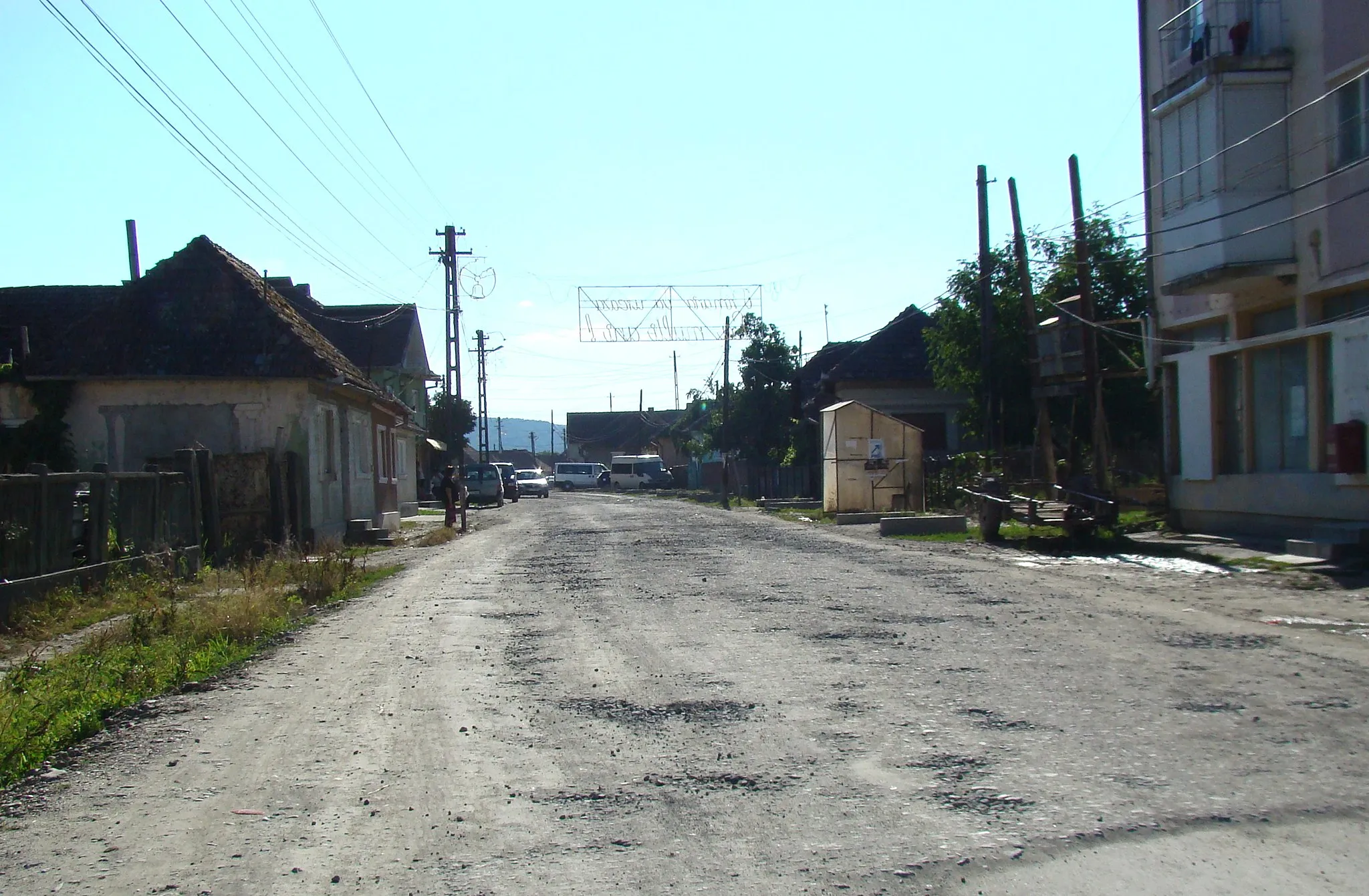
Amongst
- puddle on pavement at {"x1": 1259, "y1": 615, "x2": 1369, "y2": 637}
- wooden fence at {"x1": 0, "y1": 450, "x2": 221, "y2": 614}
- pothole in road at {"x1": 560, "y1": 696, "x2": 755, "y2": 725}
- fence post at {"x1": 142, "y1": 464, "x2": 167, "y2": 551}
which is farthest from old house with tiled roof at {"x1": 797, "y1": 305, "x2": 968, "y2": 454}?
pothole in road at {"x1": 560, "y1": 696, "x2": 755, "y2": 725}

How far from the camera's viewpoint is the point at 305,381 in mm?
21406

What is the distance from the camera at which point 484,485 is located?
50.9 metres

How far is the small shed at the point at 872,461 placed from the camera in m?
30.0

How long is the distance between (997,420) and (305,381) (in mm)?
17650

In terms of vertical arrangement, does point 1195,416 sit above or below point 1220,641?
above

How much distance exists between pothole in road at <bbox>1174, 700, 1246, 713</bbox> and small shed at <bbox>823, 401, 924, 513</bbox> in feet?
75.6

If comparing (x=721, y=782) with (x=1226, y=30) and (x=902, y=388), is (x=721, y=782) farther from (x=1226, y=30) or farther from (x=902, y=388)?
(x=902, y=388)

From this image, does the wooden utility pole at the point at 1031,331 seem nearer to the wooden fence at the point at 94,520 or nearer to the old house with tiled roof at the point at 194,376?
the old house with tiled roof at the point at 194,376

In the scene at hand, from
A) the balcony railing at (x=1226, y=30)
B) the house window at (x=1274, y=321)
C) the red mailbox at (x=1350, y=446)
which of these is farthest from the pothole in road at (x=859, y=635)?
the balcony railing at (x=1226, y=30)

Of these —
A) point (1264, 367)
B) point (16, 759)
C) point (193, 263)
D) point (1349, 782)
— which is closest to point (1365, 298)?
point (1264, 367)

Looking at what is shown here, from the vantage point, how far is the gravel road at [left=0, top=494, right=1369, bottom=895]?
4504mm

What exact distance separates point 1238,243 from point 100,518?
16430mm

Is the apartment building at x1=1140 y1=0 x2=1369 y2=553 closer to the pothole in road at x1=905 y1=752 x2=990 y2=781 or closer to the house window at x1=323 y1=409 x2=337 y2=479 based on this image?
the pothole in road at x1=905 y1=752 x2=990 y2=781

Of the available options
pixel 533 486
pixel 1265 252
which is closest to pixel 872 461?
pixel 1265 252
